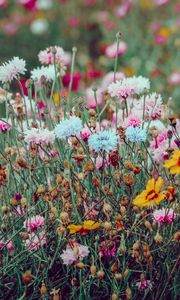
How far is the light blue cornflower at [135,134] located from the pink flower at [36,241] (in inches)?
12.2

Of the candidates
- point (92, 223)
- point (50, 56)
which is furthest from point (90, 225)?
point (50, 56)

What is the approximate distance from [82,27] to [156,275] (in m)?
4.83

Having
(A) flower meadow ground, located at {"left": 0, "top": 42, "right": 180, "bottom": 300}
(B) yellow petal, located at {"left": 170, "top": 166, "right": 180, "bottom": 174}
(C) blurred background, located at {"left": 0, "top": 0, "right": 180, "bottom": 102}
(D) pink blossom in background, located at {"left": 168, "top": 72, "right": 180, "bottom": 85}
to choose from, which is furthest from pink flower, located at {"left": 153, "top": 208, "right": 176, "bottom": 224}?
(C) blurred background, located at {"left": 0, "top": 0, "right": 180, "bottom": 102}

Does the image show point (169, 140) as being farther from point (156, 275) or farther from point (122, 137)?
point (156, 275)

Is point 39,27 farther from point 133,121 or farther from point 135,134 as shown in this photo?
point 135,134

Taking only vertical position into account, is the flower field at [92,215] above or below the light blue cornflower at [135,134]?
below

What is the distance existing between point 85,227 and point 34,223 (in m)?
0.15

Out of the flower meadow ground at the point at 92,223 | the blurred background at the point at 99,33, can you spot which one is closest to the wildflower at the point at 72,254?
the flower meadow ground at the point at 92,223

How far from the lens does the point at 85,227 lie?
159cm

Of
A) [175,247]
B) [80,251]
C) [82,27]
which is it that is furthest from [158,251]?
[82,27]

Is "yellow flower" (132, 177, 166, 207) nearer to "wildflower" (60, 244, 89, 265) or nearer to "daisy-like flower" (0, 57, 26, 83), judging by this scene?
"wildflower" (60, 244, 89, 265)

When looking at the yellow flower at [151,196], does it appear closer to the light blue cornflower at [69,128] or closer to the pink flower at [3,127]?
the light blue cornflower at [69,128]

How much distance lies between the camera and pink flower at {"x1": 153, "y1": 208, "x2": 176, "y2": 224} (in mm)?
1639

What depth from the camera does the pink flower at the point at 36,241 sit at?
163 cm
